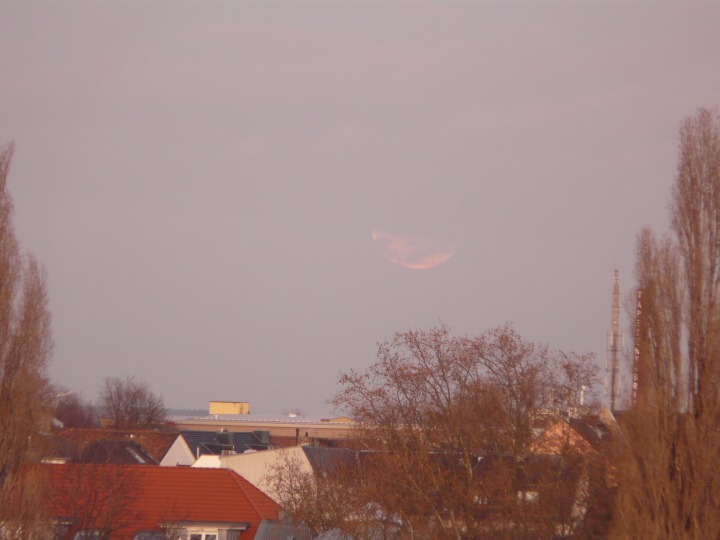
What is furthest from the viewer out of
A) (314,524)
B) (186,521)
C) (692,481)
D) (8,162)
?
(186,521)

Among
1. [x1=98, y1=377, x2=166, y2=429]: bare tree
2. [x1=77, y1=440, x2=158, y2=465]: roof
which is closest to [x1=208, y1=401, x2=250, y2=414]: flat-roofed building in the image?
[x1=98, y1=377, x2=166, y2=429]: bare tree

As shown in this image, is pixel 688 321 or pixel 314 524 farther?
pixel 314 524

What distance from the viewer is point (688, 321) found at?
16906 mm

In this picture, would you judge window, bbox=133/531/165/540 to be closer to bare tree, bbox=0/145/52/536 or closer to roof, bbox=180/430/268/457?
bare tree, bbox=0/145/52/536

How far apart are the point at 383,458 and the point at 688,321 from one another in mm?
11408

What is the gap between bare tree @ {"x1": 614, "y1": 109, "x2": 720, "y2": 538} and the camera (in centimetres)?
1602

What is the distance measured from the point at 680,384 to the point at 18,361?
19.0m

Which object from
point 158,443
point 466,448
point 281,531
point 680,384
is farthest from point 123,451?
point 680,384

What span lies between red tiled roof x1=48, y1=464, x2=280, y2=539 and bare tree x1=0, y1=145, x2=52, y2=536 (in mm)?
6646

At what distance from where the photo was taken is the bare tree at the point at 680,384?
1602 centimetres

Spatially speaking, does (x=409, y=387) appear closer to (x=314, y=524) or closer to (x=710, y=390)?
(x=314, y=524)

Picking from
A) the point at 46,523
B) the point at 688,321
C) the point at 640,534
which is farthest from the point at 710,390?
the point at 46,523

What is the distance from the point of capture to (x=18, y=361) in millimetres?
26609

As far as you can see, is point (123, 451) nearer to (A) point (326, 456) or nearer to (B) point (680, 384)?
(A) point (326, 456)
